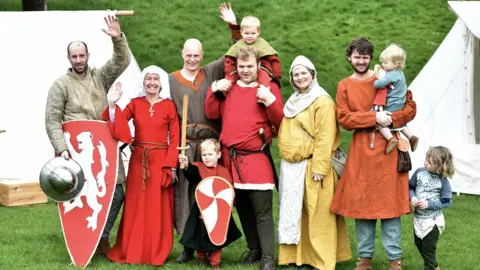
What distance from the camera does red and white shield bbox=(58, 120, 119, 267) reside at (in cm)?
590

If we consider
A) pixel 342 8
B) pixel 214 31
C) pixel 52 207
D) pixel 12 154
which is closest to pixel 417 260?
pixel 52 207

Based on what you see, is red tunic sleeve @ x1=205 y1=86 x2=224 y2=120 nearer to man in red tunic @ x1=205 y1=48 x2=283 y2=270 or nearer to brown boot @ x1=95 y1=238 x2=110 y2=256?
man in red tunic @ x1=205 y1=48 x2=283 y2=270

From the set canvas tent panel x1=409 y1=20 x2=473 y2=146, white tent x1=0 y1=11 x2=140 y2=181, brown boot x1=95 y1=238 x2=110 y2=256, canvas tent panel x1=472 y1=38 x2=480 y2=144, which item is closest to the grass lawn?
canvas tent panel x1=409 y1=20 x2=473 y2=146

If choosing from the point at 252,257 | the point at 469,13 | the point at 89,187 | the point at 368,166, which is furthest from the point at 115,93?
the point at 469,13

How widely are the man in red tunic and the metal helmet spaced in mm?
978

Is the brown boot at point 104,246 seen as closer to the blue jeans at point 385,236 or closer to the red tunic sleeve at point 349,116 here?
the blue jeans at point 385,236

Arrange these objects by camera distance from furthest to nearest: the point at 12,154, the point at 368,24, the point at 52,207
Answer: the point at 368,24 → the point at 12,154 → the point at 52,207

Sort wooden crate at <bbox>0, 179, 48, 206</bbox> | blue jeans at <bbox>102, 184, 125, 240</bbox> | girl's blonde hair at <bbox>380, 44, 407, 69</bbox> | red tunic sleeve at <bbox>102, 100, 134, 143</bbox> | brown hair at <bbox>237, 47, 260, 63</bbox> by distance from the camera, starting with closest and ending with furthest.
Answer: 1. girl's blonde hair at <bbox>380, 44, 407, 69</bbox>
2. brown hair at <bbox>237, 47, 260, 63</bbox>
3. red tunic sleeve at <bbox>102, 100, 134, 143</bbox>
4. blue jeans at <bbox>102, 184, 125, 240</bbox>
5. wooden crate at <bbox>0, 179, 48, 206</bbox>

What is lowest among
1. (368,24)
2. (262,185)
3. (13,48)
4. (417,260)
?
(417,260)

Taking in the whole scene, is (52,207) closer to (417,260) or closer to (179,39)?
(417,260)

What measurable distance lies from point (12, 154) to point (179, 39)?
672cm

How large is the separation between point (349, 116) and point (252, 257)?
1243 mm

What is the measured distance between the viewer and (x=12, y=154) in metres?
9.04

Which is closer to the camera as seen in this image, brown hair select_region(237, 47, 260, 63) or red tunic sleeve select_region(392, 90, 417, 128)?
red tunic sleeve select_region(392, 90, 417, 128)
